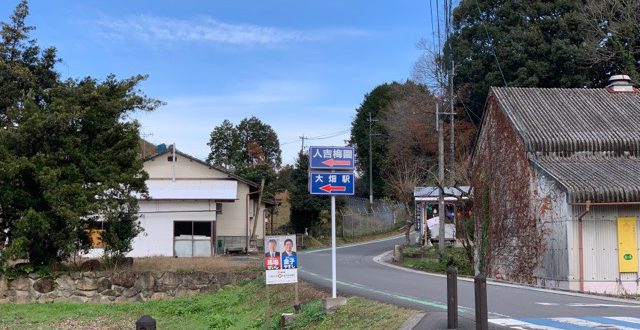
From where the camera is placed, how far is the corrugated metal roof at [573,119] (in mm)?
22625

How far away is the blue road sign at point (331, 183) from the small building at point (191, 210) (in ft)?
70.7

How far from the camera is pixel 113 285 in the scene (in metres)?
21.5

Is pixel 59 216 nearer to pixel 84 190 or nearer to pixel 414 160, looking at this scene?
pixel 84 190

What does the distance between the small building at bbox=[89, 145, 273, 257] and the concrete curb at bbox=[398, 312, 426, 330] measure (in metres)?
24.3

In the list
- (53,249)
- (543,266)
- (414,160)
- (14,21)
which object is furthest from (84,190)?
(414,160)

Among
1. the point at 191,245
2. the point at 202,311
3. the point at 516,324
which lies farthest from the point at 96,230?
the point at 516,324

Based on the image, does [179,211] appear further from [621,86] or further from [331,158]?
[331,158]

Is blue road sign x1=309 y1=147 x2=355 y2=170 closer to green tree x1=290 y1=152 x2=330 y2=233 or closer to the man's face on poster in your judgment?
the man's face on poster

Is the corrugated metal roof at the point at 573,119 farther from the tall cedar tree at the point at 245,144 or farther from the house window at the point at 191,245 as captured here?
the tall cedar tree at the point at 245,144

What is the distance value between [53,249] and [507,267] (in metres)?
16.2

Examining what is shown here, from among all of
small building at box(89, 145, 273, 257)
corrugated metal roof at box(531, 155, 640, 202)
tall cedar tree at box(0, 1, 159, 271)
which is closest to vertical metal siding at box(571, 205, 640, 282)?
corrugated metal roof at box(531, 155, 640, 202)

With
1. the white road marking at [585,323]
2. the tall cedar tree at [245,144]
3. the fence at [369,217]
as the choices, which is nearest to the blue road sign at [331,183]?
the white road marking at [585,323]

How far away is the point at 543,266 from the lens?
70.9 feet

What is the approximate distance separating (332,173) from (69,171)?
428 inches
